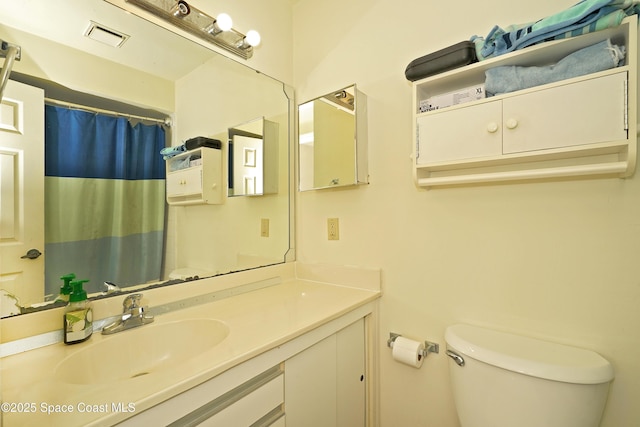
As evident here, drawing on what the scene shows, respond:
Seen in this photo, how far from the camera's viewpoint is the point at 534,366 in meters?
0.80

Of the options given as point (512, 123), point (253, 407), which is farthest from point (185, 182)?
point (512, 123)

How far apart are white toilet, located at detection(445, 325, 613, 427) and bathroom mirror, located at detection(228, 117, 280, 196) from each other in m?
1.16

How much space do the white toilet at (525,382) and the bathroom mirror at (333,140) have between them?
82cm

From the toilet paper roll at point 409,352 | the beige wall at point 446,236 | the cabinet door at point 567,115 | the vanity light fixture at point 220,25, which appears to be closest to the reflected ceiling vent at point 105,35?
the vanity light fixture at point 220,25

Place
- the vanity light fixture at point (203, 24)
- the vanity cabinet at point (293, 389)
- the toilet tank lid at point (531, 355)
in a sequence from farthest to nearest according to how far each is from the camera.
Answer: the vanity light fixture at point (203, 24) → the toilet tank lid at point (531, 355) → the vanity cabinet at point (293, 389)

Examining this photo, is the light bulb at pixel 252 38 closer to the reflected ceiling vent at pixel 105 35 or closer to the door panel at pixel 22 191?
the reflected ceiling vent at pixel 105 35

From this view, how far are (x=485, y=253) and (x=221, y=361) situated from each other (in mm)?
972

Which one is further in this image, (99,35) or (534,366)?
(99,35)

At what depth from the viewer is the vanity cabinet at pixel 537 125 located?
748mm

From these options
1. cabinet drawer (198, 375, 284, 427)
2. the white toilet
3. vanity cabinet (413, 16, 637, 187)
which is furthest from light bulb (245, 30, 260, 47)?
the white toilet

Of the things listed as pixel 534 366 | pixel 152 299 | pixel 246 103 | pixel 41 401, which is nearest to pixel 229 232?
→ pixel 152 299

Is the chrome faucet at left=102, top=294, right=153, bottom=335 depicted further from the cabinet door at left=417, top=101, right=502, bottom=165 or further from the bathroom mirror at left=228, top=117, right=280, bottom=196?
the cabinet door at left=417, top=101, right=502, bottom=165

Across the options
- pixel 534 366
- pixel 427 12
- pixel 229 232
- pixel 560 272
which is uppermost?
Answer: pixel 427 12

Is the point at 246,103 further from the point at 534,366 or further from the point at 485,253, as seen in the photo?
the point at 534,366
